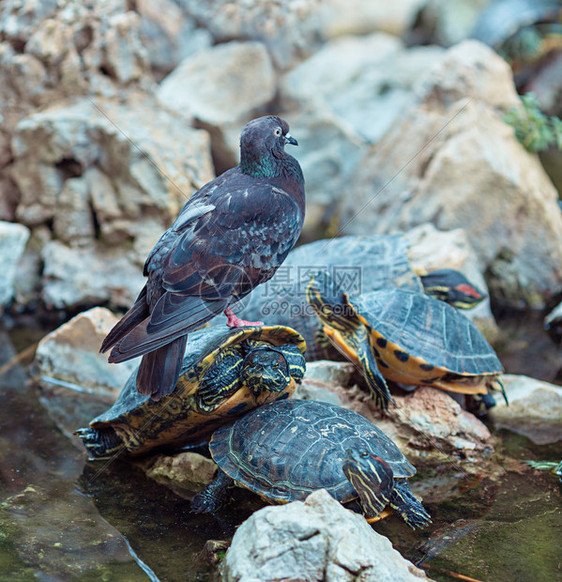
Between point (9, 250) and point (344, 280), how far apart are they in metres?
3.07

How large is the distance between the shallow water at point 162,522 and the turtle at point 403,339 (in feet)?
1.85

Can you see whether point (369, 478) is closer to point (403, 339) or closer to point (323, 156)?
point (403, 339)

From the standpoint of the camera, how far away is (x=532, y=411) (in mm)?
4355

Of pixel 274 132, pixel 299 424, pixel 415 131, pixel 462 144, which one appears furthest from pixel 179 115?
pixel 299 424

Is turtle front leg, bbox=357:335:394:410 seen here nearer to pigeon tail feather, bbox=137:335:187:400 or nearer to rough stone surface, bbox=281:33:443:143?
pigeon tail feather, bbox=137:335:187:400

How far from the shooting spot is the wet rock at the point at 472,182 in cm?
624

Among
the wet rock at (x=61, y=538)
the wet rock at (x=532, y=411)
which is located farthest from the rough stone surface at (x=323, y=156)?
the wet rock at (x=61, y=538)

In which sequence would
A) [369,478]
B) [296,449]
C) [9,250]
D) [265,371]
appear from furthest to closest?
[9,250] < [265,371] < [296,449] < [369,478]

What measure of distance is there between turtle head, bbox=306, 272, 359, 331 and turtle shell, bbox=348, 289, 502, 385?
0.07 meters

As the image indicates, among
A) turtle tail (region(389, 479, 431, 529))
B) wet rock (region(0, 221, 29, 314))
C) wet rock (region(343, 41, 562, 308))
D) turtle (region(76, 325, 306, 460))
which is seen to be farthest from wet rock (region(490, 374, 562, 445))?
wet rock (region(0, 221, 29, 314))

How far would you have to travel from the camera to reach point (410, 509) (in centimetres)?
304

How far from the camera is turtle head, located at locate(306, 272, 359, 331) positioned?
405cm

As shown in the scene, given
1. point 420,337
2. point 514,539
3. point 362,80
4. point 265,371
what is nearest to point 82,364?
point 265,371

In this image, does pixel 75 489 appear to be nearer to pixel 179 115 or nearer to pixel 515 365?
pixel 515 365
